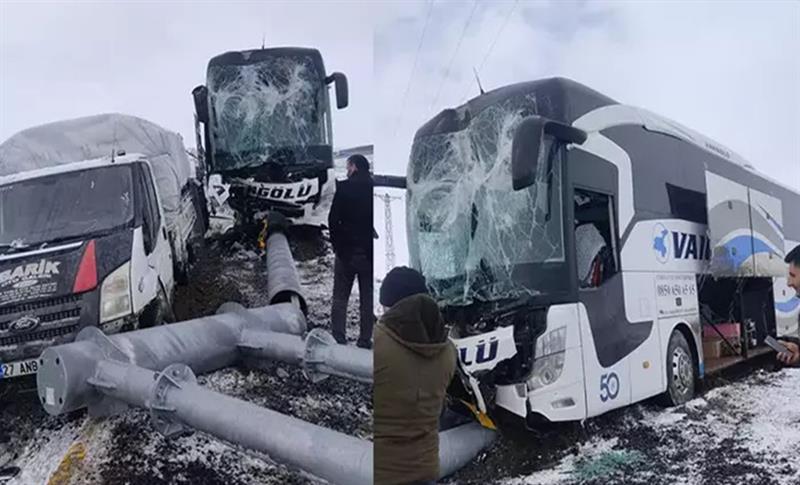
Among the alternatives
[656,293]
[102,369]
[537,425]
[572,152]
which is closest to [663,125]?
[656,293]

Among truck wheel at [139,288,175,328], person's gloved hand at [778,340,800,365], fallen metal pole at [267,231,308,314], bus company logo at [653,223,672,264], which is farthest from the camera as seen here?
fallen metal pole at [267,231,308,314]

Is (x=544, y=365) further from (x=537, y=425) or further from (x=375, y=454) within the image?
(x=375, y=454)

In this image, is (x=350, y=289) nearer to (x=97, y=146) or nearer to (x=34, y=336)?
(x=34, y=336)

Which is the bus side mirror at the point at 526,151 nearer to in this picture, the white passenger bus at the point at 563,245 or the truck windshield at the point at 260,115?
the white passenger bus at the point at 563,245

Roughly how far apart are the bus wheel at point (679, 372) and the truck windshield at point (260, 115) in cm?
519

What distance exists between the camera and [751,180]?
7602 mm

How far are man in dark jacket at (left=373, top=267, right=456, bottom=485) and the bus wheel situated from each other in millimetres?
3942

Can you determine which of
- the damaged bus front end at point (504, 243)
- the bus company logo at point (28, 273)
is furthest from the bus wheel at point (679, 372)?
the bus company logo at point (28, 273)

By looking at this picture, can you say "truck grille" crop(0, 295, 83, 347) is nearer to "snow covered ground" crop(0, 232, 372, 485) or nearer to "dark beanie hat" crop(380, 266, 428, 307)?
"snow covered ground" crop(0, 232, 372, 485)

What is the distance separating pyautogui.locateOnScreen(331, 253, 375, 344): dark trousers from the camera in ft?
17.0

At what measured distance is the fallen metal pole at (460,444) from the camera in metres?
3.28

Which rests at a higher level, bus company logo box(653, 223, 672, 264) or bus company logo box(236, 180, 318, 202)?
bus company logo box(236, 180, 318, 202)

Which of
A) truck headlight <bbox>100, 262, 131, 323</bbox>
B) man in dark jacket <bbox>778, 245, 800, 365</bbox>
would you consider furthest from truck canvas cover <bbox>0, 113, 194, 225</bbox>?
man in dark jacket <bbox>778, 245, 800, 365</bbox>

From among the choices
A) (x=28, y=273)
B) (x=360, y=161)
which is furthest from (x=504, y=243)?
(x=28, y=273)
